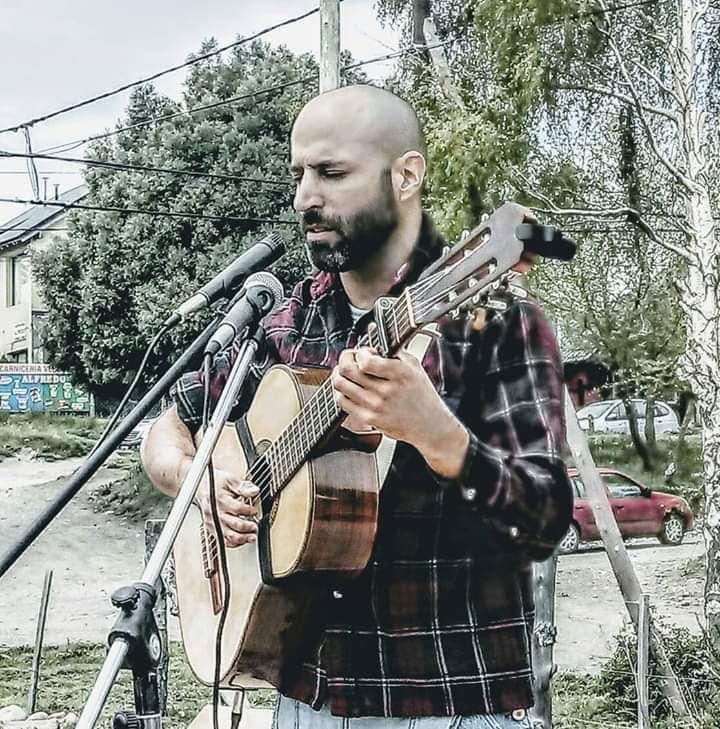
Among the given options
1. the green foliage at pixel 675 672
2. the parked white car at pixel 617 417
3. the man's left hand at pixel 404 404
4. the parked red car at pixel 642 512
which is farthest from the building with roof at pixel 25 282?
the man's left hand at pixel 404 404

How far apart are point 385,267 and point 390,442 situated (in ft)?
0.89

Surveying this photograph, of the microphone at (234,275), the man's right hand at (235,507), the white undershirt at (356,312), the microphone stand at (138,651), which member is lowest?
the microphone stand at (138,651)

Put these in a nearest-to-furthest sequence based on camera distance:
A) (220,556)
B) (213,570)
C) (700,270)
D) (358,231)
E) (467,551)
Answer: (467,551)
(358,231)
(220,556)
(213,570)
(700,270)

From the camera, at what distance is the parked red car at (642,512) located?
5.23 meters

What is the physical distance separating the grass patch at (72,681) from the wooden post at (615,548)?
1559 mm

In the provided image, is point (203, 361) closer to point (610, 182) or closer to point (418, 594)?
point (418, 594)

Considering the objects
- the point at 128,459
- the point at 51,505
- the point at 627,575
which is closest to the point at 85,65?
the point at 128,459

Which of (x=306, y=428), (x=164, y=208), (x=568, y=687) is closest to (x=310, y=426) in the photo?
(x=306, y=428)

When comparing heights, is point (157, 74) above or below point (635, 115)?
above

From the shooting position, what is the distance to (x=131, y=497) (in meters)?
5.23

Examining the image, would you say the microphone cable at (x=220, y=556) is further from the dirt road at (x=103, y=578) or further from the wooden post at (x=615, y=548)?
the dirt road at (x=103, y=578)

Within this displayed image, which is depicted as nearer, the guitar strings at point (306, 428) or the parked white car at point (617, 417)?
the guitar strings at point (306, 428)

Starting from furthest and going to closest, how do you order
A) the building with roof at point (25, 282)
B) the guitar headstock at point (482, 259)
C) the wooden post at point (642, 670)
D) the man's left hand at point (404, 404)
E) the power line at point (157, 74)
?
the power line at point (157, 74) < the building with roof at point (25, 282) < the wooden post at point (642, 670) < the man's left hand at point (404, 404) < the guitar headstock at point (482, 259)

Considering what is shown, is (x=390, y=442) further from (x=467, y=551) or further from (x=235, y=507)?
(x=235, y=507)
